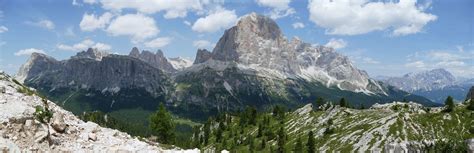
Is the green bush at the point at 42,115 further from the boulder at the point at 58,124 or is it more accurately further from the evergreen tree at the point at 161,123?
the evergreen tree at the point at 161,123

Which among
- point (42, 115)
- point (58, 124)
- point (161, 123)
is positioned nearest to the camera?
point (42, 115)

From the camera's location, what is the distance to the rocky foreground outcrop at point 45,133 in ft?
148

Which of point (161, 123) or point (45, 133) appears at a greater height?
point (45, 133)

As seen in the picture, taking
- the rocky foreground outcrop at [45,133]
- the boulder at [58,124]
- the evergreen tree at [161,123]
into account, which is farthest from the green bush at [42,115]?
the evergreen tree at [161,123]

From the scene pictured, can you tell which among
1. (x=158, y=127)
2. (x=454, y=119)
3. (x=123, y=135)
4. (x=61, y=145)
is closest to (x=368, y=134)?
(x=454, y=119)

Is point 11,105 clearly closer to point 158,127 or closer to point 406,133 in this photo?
point 158,127

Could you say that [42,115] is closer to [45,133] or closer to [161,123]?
[45,133]

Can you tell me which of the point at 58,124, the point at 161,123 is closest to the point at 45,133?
the point at 58,124

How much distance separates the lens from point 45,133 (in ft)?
155

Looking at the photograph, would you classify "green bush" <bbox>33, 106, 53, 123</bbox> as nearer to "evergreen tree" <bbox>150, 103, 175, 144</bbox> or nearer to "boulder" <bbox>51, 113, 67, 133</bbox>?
"boulder" <bbox>51, 113, 67, 133</bbox>

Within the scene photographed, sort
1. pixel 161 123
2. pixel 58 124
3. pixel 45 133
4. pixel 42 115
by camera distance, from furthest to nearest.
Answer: pixel 161 123 < pixel 58 124 < pixel 42 115 < pixel 45 133

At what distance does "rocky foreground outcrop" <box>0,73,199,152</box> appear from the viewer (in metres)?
45.2

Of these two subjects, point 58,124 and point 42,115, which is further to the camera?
point 58,124

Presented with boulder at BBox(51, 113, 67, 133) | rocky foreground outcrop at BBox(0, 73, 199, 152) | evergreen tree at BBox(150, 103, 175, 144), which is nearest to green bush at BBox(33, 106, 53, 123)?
rocky foreground outcrop at BBox(0, 73, 199, 152)
